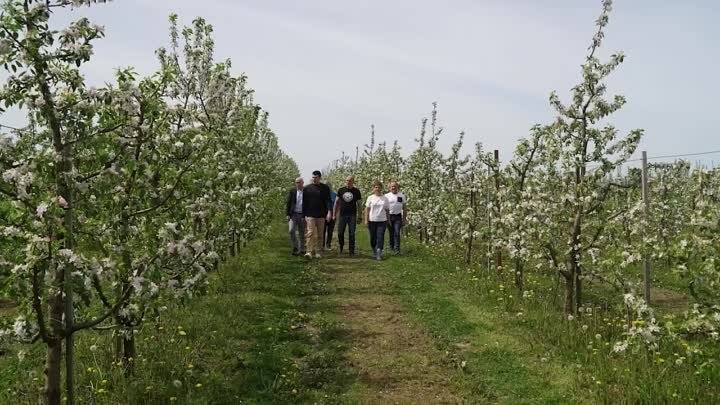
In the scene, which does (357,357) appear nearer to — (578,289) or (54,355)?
(578,289)

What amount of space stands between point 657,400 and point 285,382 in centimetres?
385

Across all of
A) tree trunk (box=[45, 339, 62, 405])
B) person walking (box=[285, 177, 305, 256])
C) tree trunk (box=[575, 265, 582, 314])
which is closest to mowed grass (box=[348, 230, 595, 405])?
tree trunk (box=[575, 265, 582, 314])

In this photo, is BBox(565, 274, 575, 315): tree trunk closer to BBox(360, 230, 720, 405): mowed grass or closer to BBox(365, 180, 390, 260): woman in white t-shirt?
BBox(360, 230, 720, 405): mowed grass

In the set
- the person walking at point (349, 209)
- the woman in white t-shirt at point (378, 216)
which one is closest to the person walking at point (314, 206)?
the person walking at point (349, 209)

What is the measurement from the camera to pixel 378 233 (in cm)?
1631

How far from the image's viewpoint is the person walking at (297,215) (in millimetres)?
16312

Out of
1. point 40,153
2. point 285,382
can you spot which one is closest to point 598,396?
point 285,382

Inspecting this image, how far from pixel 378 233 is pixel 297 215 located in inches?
91.5

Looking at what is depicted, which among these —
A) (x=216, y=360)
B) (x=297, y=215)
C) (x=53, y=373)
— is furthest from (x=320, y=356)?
(x=297, y=215)

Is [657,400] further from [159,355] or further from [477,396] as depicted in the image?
[159,355]

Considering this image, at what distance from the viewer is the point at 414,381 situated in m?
6.79

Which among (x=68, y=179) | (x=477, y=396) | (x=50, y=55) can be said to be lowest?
(x=477, y=396)

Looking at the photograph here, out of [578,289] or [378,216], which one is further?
[378,216]

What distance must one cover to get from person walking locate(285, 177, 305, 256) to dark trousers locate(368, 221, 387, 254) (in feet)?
6.55
